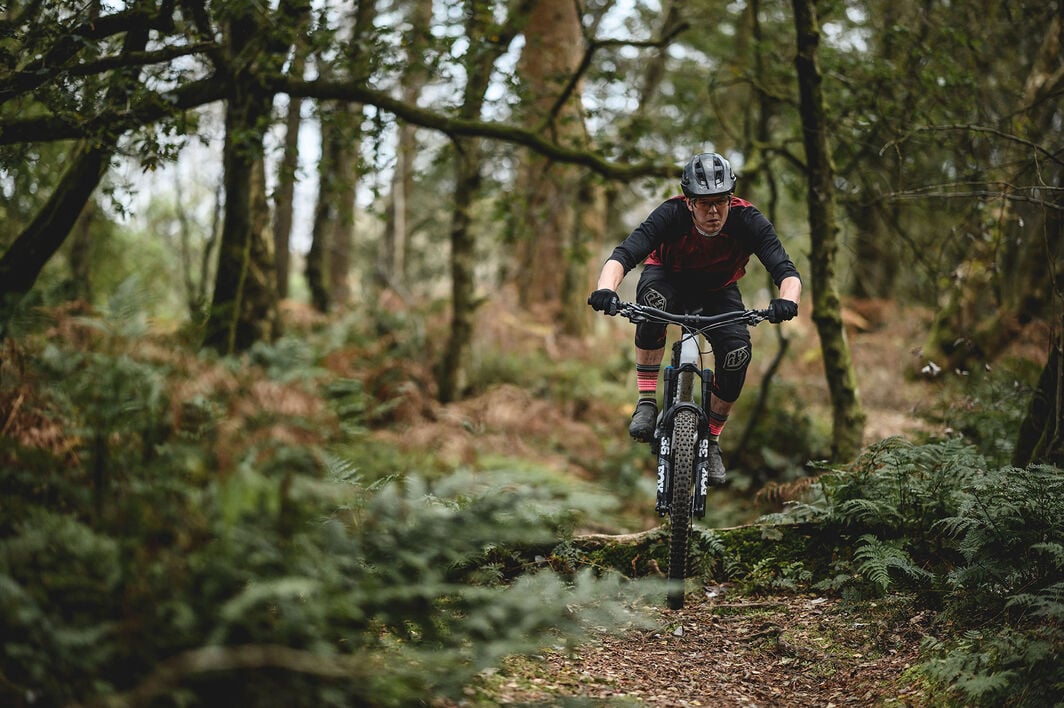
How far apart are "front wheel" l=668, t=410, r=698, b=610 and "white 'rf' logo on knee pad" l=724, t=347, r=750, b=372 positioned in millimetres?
478

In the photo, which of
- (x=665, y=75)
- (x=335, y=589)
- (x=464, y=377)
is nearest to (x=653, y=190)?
(x=464, y=377)

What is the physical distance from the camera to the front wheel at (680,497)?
5.14m

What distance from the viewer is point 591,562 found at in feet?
18.6

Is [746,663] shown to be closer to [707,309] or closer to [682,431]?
[682,431]

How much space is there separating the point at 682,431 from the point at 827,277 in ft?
9.85

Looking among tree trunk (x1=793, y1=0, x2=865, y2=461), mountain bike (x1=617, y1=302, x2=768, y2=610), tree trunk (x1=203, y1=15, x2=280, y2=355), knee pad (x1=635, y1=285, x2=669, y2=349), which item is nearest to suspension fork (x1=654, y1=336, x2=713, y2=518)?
mountain bike (x1=617, y1=302, x2=768, y2=610)

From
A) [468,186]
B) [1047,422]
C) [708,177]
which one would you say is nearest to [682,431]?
[708,177]

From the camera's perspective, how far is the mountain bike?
16.9 feet

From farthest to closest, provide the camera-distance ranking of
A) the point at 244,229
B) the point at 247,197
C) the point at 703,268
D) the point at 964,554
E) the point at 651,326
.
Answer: the point at 244,229 < the point at 247,197 < the point at 651,326 < the point at 703,268 < the point at 964,554

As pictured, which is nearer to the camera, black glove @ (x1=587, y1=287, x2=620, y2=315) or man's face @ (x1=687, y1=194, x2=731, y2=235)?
black glove @ (x1=587, y1=287, x2=620, y2=315)

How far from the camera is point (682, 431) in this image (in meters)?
5.41

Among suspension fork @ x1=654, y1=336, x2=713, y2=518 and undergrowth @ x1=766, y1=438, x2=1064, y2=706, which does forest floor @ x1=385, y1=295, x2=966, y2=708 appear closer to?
undergrowth @ x1=766, y1=438, x2=1064, y2=706

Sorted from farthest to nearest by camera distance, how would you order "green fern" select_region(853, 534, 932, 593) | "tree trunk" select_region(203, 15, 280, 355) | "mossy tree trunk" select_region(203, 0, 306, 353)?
"tree trunk" select_region(203, 15, 280, 355), "mossy tree trunk" select_region(203, 0, 306, 353), "green fern" select_region(853, 534, 932, 593)

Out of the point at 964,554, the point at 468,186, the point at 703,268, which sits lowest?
Result: the point at 964,554
